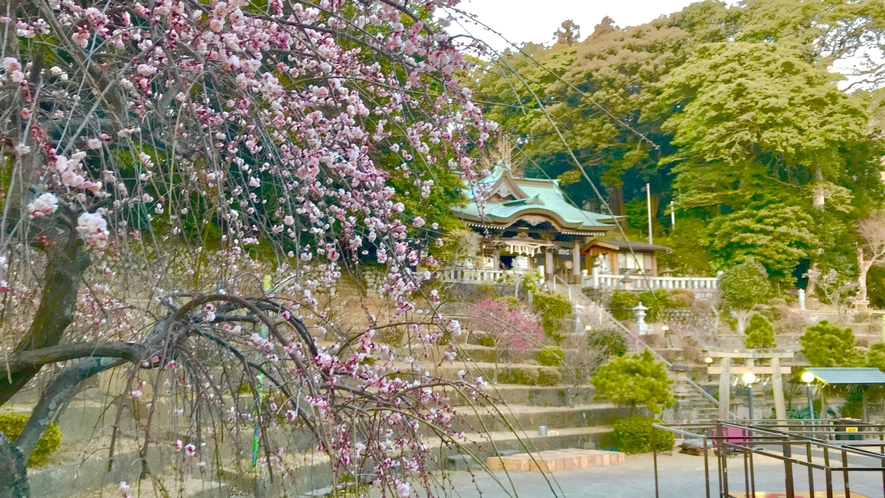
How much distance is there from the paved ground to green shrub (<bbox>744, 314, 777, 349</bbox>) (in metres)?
4.19

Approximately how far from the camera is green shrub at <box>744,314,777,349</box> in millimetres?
12227

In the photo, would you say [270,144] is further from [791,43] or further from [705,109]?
[791,43]

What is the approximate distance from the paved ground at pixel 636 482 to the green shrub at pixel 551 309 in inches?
200

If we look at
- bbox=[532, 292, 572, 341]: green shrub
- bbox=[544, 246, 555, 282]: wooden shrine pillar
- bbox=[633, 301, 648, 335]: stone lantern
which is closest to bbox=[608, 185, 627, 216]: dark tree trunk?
bbox=[544, 246, 555, 282]: wooden shrine pillar

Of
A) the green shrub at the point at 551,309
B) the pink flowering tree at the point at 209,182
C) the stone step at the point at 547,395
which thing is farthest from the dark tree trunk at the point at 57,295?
the green shrub at the point at 551,309

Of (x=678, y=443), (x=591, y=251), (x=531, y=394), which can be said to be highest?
(x=591, y=251)

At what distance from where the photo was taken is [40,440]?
433cm

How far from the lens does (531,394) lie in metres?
10.6

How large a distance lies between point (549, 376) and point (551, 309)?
270cm

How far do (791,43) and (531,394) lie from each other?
50.0ft

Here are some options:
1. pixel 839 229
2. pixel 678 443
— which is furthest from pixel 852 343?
pixel 839 229

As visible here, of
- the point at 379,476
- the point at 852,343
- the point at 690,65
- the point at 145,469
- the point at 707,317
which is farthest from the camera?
the point at 690,65

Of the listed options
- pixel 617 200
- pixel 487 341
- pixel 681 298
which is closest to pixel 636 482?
pixel 487 341

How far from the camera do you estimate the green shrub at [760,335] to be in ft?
40.1
